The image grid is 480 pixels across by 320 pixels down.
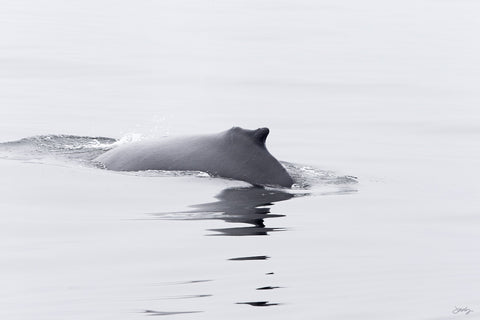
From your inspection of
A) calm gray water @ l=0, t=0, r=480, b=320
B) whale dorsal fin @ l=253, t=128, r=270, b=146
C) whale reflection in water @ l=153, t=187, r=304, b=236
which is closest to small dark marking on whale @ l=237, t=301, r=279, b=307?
calm gray water @ l=0, t=0, r=480, b=320

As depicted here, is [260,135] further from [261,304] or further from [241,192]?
[261,304]

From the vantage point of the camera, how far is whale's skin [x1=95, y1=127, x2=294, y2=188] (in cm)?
1416

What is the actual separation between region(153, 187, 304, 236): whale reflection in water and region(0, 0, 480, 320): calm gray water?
0.04 metres

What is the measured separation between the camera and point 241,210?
1266cm

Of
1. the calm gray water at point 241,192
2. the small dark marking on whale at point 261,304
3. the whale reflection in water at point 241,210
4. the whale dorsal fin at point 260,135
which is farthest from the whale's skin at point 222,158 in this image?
the small dark marking on whale at point 261,304

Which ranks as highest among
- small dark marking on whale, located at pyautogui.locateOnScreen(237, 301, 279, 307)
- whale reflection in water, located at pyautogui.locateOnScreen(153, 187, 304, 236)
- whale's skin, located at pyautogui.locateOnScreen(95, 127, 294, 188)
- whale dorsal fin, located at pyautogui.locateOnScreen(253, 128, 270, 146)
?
whale dorsal fin, located at pyautogui.locateOnScreen(253, 128, 270, 146)

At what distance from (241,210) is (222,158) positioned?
6.03 ft

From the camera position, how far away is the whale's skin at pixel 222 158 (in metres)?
14.2

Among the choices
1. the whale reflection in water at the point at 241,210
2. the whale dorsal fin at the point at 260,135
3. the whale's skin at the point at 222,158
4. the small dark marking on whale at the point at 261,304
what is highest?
the whale dorsal fin at the point at 260,135

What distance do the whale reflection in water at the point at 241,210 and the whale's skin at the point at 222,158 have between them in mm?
357

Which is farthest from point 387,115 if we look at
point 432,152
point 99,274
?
point 99,274

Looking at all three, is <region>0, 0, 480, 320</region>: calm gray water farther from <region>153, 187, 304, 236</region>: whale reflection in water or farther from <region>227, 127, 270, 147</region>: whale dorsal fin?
<region>227, 127, 270, 147</region>: whale dorsal fin

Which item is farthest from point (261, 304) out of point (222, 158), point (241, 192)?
point (222, 158)

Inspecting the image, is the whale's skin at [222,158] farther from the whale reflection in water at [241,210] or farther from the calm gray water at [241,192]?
the whale reflection in water at [241,210]
